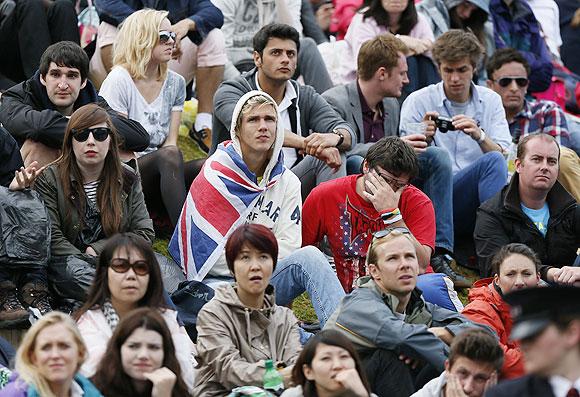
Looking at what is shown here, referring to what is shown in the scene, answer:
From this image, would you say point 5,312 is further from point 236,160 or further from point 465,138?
point 465,138

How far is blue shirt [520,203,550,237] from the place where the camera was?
9.80 meters

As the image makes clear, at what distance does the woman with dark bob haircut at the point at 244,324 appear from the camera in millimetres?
7453

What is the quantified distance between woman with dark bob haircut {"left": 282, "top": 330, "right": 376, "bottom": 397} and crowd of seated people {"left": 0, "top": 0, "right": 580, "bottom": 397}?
0.04 feet

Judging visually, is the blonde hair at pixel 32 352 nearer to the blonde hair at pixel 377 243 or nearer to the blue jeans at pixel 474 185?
the blonde hair at pixel 377 243

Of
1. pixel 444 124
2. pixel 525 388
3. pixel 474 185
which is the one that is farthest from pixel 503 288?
pixel 525 388

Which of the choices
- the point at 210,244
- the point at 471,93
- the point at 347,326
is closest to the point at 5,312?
the point at 210,244

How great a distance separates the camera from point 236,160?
898 centimetres

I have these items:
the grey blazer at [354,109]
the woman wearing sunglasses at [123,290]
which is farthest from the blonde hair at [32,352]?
the grey blazer at [354,109]

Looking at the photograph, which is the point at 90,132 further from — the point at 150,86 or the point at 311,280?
the point at 150,86

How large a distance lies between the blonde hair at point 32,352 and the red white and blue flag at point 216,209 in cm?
227

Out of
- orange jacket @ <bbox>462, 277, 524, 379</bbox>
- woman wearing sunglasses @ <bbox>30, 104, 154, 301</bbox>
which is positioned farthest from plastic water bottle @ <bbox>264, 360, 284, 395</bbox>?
woman wearing sunglasses @ <bbox>30, 104, 154, 301</bbox>

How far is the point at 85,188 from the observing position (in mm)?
8633

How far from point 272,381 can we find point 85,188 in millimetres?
2003

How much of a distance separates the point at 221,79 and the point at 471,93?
202 cm
